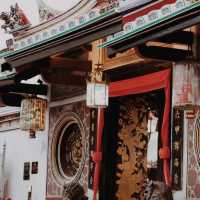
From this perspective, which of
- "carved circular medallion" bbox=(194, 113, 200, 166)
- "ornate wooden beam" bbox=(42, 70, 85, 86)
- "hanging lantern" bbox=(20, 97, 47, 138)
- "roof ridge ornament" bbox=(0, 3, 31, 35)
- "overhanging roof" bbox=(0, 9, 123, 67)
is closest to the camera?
"carved circular medallion" bbox=(194, 113, 200, 166)

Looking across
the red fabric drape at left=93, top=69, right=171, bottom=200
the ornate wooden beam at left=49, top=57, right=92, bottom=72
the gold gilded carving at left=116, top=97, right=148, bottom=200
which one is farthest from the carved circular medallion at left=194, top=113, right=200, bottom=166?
the ornate wooden beam at left=49, top=57, right=92, bottom=72

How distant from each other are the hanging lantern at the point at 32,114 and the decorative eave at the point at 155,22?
4164mm

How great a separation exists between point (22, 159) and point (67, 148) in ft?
6.21

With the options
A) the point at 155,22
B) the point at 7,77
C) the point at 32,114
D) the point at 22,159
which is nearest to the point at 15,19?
the point at 7,77

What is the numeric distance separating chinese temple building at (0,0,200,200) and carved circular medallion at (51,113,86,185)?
19 mm

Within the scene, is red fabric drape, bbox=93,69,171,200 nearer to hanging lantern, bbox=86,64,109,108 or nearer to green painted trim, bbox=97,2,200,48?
hanging lantern, bbox=86,64,109,108

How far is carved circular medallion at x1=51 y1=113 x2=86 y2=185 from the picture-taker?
12.0 m

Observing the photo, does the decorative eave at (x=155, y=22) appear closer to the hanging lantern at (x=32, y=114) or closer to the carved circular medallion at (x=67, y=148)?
the carved circular medallion at (x=67, y=148)

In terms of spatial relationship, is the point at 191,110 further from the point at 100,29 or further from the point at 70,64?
the point at 70,64

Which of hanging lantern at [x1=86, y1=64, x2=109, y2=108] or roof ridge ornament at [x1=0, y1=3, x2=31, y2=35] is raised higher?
roof ridge ornament at [x1=0, y1=3, x2=31, y2=35]

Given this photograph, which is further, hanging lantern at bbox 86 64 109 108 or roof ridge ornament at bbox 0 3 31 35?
roof ridge ornament at bbox 0 3 31 35

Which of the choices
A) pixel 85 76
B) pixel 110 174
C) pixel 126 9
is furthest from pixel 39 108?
pixel 126 9

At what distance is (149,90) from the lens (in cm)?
988

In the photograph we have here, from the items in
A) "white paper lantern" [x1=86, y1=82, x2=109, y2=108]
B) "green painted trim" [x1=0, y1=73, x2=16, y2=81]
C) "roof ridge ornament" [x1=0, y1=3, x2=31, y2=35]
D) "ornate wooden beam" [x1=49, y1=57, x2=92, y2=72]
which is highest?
"roof ridge ornament" [x1=0, y1=3, x2=31, y2=35]
